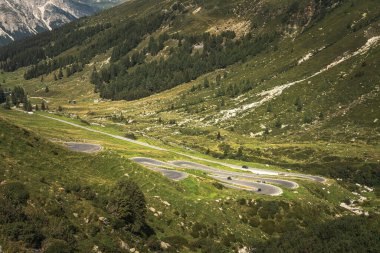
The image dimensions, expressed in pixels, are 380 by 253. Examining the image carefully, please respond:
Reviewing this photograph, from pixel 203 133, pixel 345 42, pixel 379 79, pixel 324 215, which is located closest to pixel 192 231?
pixel 324 215

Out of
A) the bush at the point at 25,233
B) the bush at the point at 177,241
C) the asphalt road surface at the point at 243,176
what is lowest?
the bush at the point at 177,241

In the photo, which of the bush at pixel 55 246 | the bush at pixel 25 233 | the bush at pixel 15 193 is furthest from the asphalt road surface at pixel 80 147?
the bush at pixel 55 246

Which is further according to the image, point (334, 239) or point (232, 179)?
point (232, 179)

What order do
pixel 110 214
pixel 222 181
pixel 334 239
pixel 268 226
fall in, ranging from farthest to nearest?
pixel 222 181, pixel 268 226, pixel 334 239, pixel 110 214

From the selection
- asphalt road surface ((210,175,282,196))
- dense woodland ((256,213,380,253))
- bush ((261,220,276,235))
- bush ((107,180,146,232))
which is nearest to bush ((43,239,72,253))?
bush ((107,180,146,232))

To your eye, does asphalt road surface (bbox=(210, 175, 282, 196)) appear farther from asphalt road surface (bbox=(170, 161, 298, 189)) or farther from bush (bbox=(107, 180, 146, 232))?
bush (bbox=(107, 180, 146, 232))

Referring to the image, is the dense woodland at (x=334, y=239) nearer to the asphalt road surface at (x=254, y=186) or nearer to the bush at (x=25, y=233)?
the asphalt road surface at (x=254, y=186)

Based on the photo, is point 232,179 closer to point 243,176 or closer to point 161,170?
point 243,176

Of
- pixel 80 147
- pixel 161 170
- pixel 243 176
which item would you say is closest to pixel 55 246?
pixel 161 170

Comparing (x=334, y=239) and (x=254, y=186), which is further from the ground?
(x=254, y=186)

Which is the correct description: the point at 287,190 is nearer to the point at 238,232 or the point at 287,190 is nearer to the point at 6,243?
the point at 238,232

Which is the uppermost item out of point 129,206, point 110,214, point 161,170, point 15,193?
point 15,193
